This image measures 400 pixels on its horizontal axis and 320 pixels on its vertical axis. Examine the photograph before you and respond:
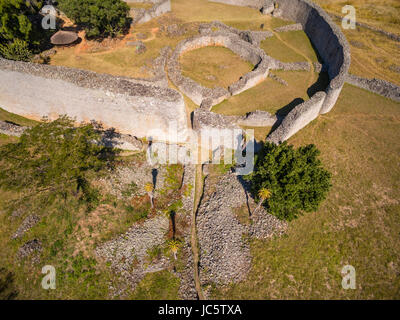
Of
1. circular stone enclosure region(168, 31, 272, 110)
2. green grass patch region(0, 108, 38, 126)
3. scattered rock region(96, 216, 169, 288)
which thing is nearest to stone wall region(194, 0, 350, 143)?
circular stone enclosure region(168, 31, 272, 110)

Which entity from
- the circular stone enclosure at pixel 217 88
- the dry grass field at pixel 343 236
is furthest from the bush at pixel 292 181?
the circular stone enclosure at pixel 217 88

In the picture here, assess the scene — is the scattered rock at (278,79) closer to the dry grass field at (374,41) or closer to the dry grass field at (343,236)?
the dry grass field at (343,236)

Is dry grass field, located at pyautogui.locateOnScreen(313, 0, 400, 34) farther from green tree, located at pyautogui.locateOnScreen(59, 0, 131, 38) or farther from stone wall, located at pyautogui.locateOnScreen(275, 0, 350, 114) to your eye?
green tree, located at pyautogui.locateOnScreen(59, 0, 131, 38)

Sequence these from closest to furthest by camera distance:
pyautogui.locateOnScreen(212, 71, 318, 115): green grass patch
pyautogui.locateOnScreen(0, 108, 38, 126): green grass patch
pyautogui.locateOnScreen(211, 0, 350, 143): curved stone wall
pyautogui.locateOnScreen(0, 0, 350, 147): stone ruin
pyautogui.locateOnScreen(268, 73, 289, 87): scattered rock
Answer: pyautogui.locateOnScreen(0, 0, 350, 147): stone ruin
pyautogui.locateOnScreen(211, 0, 350, 143): curved stone wall
pyautogui.locateOnScreen(0, 108, 38, 126): green grass patch
pyautogui.locateOnScreen(212, 71, 318, 115): green grass patch
pyautogui.locateOnScreen(268, 73, 289, 87): scattered rock

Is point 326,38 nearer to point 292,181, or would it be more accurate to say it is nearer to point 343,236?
point 292,181

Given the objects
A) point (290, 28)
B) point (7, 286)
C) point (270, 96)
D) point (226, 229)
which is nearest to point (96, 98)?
point (7, 286)
